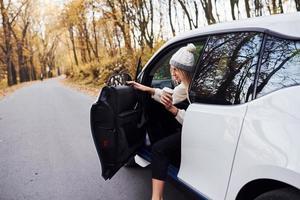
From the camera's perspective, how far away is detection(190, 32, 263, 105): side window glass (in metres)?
2.31

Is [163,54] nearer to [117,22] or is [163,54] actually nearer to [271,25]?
[271,25]

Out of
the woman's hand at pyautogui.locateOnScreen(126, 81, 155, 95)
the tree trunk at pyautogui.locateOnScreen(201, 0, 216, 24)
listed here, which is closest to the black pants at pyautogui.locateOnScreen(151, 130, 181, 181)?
the woman's hand at pyautogui.locateOnScreen(126, 81, 155, 95)

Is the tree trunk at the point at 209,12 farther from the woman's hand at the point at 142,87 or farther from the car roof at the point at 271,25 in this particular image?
the car roof at the point at 271,25

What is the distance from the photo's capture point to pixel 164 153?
304 cm

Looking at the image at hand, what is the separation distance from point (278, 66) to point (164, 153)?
134 cm

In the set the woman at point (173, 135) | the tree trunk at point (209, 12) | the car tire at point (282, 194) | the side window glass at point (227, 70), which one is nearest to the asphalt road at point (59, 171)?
the woman at point (173, 135)

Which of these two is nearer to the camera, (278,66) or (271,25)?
(278,66)

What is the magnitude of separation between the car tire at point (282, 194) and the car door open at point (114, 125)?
1625mm

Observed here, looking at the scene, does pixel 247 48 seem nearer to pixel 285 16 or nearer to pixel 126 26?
pixel 285 16

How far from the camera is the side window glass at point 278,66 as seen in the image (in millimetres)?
2039

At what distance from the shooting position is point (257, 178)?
1.98m

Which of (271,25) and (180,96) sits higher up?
(271,25)

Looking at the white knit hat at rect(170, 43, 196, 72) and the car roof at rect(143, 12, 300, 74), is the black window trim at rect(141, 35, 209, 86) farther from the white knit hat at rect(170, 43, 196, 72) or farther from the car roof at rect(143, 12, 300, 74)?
the car roof at rect(143, 12, 300, 74)

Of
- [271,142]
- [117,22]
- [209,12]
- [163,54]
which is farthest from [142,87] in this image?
[117,22]
